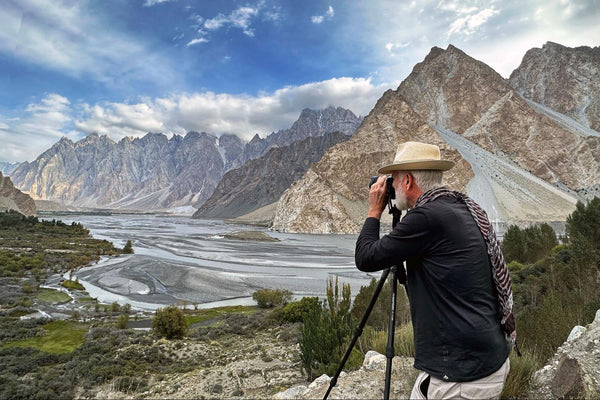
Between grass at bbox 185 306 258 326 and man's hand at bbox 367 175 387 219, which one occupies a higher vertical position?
man's hand at bbox 367 175 387 219

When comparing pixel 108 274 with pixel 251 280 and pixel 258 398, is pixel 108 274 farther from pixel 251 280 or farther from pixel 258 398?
pixel 258 398

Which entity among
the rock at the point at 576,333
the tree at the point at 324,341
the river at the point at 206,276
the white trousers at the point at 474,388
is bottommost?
the river at the point at 206,276

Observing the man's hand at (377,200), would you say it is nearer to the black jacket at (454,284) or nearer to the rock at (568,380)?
the black jacket at (454,284)

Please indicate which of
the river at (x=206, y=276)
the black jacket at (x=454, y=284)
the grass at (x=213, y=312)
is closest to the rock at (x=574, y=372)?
the black jacket at (x=454, y=284)

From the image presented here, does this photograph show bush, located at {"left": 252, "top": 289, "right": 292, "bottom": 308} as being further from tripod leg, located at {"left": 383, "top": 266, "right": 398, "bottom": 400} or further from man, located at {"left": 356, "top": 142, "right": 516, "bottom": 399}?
man, located at {"left": 356, "top": 142, "right": 516, "bottom": 399}

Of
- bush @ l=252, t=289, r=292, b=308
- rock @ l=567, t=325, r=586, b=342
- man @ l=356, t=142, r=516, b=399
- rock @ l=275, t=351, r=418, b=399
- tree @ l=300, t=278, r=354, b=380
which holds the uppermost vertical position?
man @ l=356, t=142, r=516, b=399

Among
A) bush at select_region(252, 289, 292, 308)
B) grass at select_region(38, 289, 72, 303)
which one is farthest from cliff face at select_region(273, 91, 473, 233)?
grass at select_region(38, 289, 72, 303)

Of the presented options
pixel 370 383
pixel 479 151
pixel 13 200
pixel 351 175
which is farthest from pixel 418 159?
pixel 13 200
